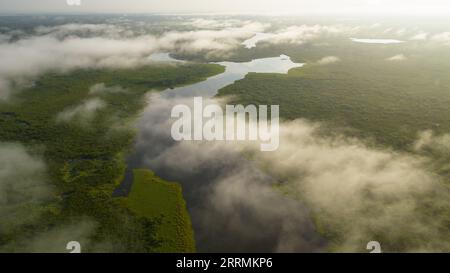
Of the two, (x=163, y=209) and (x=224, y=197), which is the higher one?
(x=224, y=197)

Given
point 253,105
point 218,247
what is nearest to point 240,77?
point 253,105

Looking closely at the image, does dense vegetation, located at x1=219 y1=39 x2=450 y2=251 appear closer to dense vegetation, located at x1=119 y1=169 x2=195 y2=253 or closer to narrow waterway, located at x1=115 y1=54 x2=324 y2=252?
narrow waterway, located at x1=115 y1=54 x2=324 y2=252
